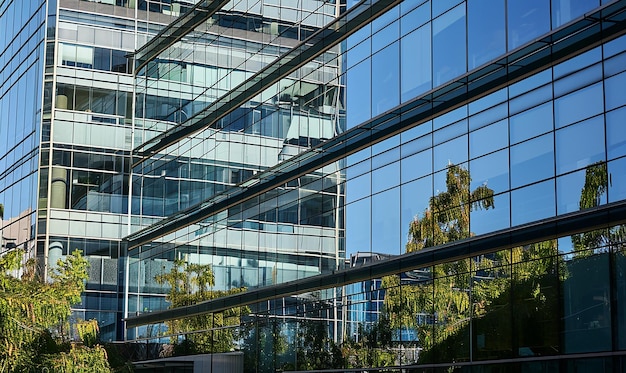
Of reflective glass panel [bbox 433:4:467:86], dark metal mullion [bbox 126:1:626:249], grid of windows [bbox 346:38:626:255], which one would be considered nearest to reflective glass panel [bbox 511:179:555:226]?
grid of windows [bbox 346:38:626:255]

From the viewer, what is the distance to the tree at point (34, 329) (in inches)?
1083

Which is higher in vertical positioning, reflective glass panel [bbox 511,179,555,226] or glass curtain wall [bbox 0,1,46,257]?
glass curtain wall [bbox 0,1,46,257]

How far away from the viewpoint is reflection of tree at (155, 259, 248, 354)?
4338 centimetres

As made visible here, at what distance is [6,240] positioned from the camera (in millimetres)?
59938

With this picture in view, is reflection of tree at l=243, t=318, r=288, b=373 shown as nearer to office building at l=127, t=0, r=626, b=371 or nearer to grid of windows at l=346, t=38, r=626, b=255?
office building at l=127, t=0, r=626, b=371

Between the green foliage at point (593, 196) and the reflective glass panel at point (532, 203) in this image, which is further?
the reflective glass panel at point (532, 203)

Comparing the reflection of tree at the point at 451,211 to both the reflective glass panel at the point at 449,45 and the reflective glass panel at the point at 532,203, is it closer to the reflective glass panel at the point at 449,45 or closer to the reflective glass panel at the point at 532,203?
the reflective glass panel at the point at 532,203

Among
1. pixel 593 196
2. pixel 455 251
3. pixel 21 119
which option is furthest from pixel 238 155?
pixel 21 119

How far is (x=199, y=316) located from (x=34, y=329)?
58.9ft

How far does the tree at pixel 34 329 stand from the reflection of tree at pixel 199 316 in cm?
1201

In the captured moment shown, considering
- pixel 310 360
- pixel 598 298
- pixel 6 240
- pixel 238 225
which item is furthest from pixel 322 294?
pixel 6 240

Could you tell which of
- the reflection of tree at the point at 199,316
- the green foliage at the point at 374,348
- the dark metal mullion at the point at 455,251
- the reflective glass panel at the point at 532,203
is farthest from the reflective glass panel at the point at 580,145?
the reflection of tree at the point at 199,316

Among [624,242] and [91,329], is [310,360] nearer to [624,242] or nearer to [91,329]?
[91,329]

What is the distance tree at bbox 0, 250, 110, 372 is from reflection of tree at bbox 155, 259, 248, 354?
12.0 m
